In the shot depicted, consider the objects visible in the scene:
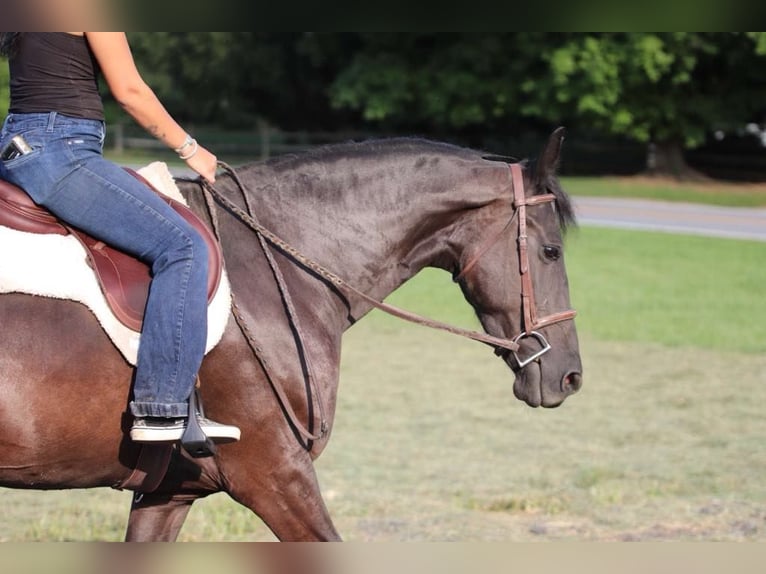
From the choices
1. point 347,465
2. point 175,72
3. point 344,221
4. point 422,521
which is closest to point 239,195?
point 344,221

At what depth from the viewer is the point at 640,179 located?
34875mm

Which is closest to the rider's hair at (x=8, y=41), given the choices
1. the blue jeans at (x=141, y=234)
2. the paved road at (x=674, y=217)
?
the blue jeans at (x=141, y=234)

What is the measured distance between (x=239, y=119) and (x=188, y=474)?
1978 inches

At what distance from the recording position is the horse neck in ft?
13.8

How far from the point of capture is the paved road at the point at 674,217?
23.4 metres

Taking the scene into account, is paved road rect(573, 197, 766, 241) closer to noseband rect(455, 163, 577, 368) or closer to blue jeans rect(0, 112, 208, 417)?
noseband rect(455, 163, 577, 368)

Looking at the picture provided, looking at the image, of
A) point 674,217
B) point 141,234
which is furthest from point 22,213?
point 674,217

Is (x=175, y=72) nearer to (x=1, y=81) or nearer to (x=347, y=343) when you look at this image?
(x=1, y=81)

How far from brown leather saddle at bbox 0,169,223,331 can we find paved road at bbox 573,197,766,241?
19467 millimetres

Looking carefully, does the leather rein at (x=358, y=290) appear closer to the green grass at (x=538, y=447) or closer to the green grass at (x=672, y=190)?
the green grass at (x=538, y=447)

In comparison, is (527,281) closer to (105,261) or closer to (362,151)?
(362,151)

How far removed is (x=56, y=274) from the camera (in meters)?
3.62

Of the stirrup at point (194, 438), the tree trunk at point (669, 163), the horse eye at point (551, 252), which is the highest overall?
the tree trunk at point (669, 163)

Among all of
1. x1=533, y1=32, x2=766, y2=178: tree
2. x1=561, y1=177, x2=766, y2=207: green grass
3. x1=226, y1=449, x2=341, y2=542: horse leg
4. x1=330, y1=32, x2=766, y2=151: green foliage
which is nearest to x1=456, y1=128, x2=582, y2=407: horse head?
x1=226, y1=449, x2=341, y2=542: horse leg
